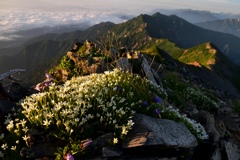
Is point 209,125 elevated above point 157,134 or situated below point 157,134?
below

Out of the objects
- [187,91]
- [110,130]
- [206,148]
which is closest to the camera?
[110,130]

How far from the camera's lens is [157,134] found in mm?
8359

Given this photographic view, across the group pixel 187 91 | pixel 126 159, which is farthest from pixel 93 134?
pixel 187 91

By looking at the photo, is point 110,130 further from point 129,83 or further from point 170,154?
point 129,83

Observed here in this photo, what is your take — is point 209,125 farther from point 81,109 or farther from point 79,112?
point 81,109

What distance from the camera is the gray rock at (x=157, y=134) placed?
26.2 feet

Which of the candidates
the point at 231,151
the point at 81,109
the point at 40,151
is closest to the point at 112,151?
the point at 81,109

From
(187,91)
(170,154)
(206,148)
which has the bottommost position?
(187,91)

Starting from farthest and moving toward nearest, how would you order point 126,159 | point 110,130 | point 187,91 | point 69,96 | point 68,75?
point 187,91 → point 68,75 → point 69,96 → point 110,130 → point 126,159

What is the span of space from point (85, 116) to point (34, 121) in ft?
4.61

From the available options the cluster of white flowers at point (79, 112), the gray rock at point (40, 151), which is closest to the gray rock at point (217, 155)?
the cluster of white flowers at point (79, 112)

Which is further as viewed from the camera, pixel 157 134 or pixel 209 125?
pixel 209 125

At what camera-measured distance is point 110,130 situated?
8305 millimetres

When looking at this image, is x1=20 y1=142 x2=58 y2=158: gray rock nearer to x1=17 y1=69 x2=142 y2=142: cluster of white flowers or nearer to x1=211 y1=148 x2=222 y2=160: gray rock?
x1=17 y1=69 x2=142 y2=142: cluster of white flowers
